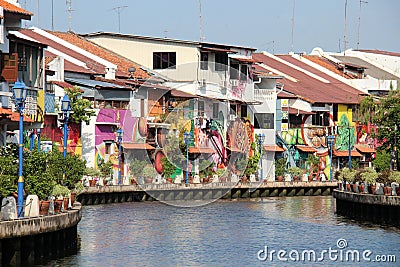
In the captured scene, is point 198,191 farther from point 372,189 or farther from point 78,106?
point 372,189

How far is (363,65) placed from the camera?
10056 centimetres

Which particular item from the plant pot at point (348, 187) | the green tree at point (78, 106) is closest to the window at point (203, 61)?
the green tree at point (78, 106)

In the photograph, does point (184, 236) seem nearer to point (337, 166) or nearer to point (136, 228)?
point (136, 228)

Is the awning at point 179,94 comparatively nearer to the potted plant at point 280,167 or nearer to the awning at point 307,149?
the potted plant at point 280,167

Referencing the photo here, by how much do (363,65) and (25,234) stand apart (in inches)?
2908

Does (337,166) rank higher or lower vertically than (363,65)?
lower

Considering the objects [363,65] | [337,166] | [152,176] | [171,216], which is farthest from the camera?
[363,65]

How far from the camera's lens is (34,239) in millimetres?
31188

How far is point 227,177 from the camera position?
233 ft

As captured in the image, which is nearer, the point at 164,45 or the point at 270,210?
the point at 270,210

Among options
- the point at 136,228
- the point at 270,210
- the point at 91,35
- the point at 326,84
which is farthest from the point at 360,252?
the point at 326,84

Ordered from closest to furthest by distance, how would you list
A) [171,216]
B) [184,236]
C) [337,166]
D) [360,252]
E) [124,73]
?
1. [360,252]
2. [184,236]
3. [171,216]
4. [124,73]
5. [337,166]

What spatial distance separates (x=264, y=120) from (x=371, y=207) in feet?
108

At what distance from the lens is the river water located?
34219 millimetres
